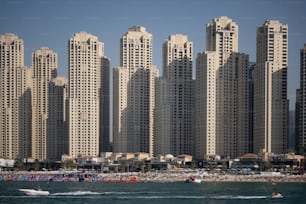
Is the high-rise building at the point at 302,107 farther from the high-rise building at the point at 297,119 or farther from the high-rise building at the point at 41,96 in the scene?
the high-rise building at the point at 41,96

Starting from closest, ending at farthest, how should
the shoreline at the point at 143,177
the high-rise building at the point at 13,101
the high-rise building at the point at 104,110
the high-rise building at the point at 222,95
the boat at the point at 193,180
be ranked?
the boat at the point at 193,180
the shoreline at the point at 143,177
the high-rise building at the point at 222,95
the high-rise building at the point at 13,101
the high-rise building at the point at 104,110

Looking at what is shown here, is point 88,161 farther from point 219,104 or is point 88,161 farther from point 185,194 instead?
point 185,194

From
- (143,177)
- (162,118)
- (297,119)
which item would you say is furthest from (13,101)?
(297,119)

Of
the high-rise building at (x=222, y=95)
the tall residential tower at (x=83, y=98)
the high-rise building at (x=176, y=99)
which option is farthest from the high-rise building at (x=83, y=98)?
the high-rise building at (x=222, y=95)

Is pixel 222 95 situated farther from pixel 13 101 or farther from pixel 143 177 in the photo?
pixel 13 101

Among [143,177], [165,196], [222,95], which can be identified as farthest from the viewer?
[222,95]

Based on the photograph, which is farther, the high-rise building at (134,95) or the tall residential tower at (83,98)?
the high-rise building at (134,95)

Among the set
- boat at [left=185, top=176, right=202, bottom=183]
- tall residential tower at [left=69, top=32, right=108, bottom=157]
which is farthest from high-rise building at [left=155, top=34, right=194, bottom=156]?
boat at [left=185, top=176, right=202, bottom=183]
